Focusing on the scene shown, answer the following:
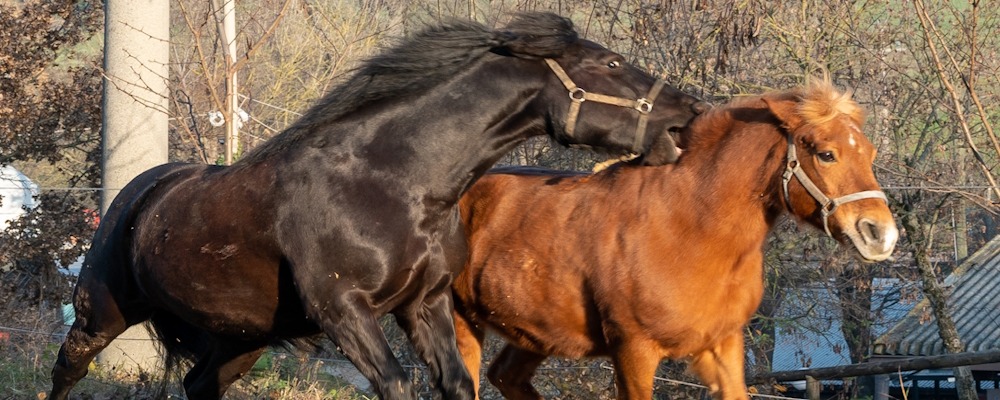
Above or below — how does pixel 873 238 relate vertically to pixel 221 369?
above

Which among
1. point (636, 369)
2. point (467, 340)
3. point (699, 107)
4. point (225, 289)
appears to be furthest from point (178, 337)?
point (699, 107)

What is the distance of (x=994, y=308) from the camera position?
14.1 m

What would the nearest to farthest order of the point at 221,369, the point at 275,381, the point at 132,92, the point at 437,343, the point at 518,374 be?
the point at 437,343 < the point at 221,369 < the point at 518,374 < the point at 275,381 < the point at 132,92

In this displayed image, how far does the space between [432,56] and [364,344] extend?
121cm

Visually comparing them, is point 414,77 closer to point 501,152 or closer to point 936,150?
point 501,152

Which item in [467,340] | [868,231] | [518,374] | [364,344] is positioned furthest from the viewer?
[518,374]

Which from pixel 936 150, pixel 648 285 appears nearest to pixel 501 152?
pixel 648 285

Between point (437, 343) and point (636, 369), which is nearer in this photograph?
point (437, 343)

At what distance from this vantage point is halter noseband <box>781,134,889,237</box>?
381 centimetres

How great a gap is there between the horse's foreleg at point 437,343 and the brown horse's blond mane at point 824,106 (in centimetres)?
171

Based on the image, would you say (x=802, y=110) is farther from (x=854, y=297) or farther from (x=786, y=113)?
(x=854, y=297)

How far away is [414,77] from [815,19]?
7.63m

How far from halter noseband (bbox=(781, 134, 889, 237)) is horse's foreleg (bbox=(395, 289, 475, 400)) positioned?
1.54 m

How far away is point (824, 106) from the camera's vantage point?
3980 millimetres
